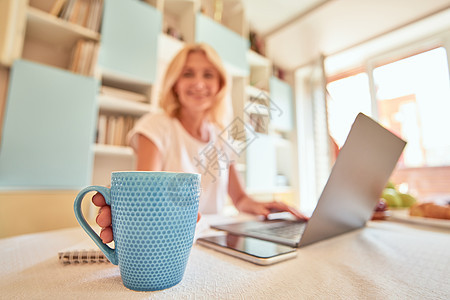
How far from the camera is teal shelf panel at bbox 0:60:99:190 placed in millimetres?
1153

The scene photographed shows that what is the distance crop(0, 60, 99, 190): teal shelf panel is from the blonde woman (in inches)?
25.2

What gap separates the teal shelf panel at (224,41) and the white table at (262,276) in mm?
1702

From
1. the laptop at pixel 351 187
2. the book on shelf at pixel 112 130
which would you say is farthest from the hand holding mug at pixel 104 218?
the book on shelf at pixel 112 130

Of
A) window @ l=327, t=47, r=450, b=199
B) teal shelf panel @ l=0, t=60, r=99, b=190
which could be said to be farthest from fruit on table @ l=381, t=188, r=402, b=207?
teal shelf panel @ l=0, t=60, r=99, b=190

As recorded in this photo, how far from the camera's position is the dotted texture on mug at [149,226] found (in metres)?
0.22

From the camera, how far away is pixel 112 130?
158cm

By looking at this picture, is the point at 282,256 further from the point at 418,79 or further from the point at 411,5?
the point at 411,5

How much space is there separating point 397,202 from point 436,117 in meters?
0.91

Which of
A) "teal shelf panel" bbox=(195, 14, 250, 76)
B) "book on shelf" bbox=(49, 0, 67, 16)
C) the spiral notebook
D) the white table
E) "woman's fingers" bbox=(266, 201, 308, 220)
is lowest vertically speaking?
the white table

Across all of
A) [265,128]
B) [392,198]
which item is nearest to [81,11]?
[265,128]

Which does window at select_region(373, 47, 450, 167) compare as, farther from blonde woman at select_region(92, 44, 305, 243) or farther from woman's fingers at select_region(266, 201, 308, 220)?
blonde woman at select_region(92, 44, 305, 243)

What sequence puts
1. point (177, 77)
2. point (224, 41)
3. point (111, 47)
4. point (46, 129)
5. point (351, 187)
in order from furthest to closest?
point (224, 41)
point (111, 47)
point (46, 129)
point (177, 77)
point (351, 187)

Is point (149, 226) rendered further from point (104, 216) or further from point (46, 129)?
point (46, 129)

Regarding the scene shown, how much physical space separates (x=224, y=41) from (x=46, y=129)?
1516 millimetres
